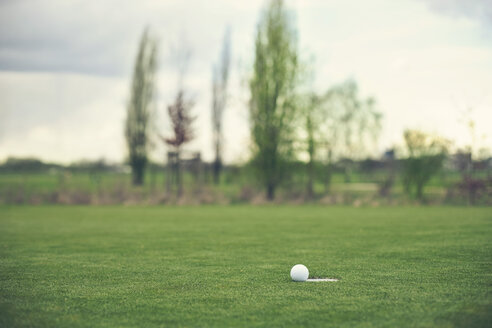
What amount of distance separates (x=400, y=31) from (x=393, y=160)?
278 inches

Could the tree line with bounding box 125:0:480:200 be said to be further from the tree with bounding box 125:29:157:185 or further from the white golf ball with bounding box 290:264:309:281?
the white golf ball with bounding box 290:264:309:281

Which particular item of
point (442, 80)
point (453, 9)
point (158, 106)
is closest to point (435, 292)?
point (453, 9)

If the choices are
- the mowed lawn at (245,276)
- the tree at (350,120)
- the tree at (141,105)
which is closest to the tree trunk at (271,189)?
the tree at (350,120)

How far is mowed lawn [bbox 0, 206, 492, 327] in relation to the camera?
488 cm

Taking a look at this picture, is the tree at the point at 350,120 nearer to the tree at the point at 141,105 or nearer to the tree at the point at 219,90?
the tree at the point at 219,90

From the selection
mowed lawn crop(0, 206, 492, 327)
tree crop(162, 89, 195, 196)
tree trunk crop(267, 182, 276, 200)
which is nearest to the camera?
mowed lawn crop(0, 206, 492, 327)

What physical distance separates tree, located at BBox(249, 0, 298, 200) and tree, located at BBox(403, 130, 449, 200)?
6108 millimetres

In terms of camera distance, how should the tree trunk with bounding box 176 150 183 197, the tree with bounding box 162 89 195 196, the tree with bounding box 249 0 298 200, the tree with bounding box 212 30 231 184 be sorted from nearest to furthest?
the tree trunk with bounding box 176 150 183 197, the tree with bounding box 162 89 195 196, the tree with bounding box 249 0 298 200, the tree with bounding box 212 30 231 184

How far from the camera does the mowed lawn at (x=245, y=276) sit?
16.0ft

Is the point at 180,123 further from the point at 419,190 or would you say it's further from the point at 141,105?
the point at 141,105

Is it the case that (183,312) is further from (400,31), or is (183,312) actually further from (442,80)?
(442,80)

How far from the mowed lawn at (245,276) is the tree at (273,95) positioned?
40.3ft

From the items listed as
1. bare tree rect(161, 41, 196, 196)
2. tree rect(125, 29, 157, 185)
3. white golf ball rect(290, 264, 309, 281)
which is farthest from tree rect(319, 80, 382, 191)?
white golf ball rect(290, 264, 309, 281)

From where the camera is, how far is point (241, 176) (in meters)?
26.5
